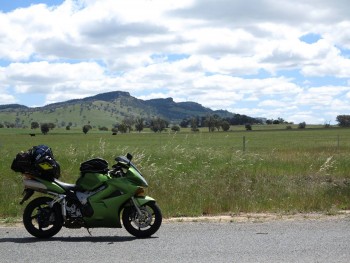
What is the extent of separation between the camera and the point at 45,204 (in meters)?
7.97

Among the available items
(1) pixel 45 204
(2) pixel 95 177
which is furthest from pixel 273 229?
(1) pixel 45 204

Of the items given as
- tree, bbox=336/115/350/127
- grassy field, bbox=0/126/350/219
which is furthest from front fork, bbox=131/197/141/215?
tree, bbox=336/115/350/127

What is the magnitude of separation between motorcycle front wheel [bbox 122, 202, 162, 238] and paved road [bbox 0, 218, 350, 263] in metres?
0.13

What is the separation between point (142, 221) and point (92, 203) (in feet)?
2.76

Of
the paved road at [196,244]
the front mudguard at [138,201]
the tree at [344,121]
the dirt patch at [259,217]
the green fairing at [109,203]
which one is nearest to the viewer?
the paved road at [196,244]

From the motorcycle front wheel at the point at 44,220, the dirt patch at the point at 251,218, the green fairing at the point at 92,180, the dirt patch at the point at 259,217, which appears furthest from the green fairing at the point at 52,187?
the dirt patch at the point at 259,217

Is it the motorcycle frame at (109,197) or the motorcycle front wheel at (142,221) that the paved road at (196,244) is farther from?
the motorcycle frame at (109,197)

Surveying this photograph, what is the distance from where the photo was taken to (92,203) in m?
7.80

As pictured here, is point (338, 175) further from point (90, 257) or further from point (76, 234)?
point (90, 257)

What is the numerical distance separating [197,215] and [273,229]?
2.16m

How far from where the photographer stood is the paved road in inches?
248

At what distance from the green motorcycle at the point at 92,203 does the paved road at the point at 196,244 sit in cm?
22

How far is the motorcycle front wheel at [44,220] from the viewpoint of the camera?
7.83m

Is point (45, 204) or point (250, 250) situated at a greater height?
point (45, 204)
